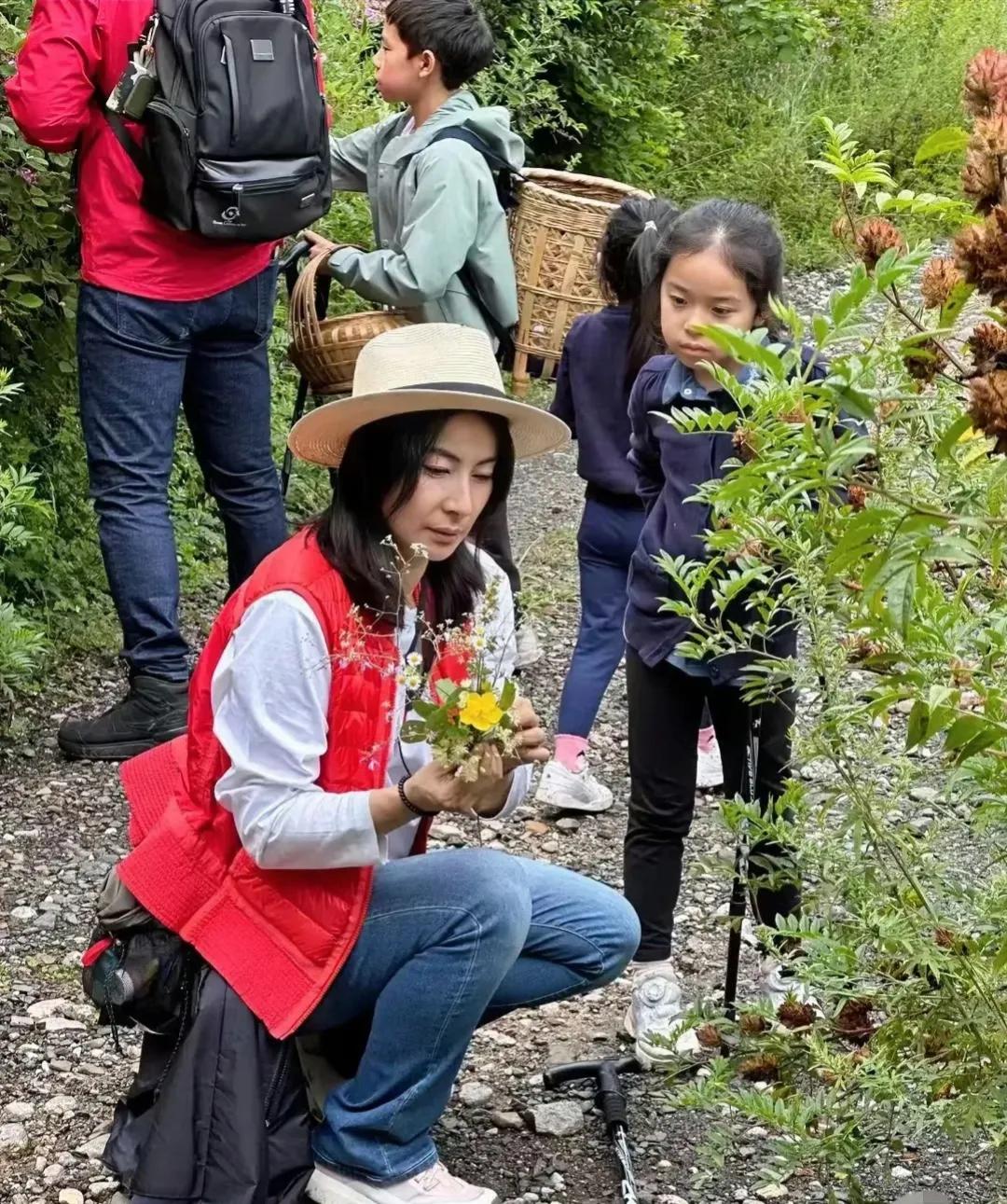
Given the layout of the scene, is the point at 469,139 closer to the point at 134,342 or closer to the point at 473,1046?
the point at 134,342

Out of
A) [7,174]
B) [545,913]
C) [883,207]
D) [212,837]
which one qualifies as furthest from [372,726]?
[7,174]

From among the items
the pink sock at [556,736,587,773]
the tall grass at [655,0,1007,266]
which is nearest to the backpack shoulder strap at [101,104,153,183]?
the pink sock at [556,736,587,773]

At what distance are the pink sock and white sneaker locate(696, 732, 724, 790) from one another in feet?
0.98

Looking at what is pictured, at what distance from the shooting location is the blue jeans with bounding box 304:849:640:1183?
8.64 ft

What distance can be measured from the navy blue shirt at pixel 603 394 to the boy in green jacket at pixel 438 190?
0.31 meters

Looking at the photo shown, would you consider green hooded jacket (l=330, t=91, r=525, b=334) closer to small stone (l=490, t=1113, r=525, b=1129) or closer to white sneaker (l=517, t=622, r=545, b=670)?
white sneaker (l=517, t=622, r=545, b=670)

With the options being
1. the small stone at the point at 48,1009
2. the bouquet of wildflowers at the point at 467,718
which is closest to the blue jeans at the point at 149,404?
the small stone at the point at 48,1009

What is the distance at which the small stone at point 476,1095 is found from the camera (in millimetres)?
3146

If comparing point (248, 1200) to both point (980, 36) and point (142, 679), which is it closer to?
point (142, 679)

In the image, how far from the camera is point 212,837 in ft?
8.71

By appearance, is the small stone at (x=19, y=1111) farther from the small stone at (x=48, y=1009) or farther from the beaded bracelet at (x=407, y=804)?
the beaded bracelet at (x=407, y=804)

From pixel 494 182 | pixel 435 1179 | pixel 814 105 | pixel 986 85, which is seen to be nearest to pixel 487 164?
pixel 494 182

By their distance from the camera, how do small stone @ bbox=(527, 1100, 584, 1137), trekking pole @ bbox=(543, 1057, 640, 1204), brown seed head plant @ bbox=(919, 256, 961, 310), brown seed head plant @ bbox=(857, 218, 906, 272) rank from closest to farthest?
brown seed head plant @ bbox=(919, 256, 961, 310), brown seed head plant @ bbox=(857, 218, 906, 272), trekking pole @ bbox=(543, 1057, 640, 1204), small stone @ bbox=(527, 1100, 584, 1137)

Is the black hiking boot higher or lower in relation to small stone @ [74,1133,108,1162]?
lower
